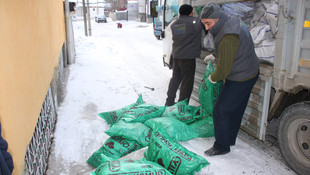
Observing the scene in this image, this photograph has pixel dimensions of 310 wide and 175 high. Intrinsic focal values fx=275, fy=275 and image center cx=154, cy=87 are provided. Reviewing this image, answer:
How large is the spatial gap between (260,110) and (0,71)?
277 centimetres

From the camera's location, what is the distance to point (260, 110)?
331cm

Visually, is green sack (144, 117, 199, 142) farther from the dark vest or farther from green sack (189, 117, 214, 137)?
the dark vest

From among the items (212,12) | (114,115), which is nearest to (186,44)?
(114,115)

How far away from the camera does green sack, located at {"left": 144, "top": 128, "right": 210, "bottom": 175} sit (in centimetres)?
265

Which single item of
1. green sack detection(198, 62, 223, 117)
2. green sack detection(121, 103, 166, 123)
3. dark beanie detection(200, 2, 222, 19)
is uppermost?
dark beanie detection(200, 2, 222, 19)

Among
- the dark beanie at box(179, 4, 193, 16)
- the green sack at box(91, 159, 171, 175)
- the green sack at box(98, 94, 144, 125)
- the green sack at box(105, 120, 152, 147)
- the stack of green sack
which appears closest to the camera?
the green sack at box(91, 159, 171, 175)

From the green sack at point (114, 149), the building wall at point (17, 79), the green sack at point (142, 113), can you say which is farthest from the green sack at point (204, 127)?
the building wall at point (17, 79)

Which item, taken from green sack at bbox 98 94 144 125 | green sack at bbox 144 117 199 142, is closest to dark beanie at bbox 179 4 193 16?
green sack at bbox 98 94 144 125

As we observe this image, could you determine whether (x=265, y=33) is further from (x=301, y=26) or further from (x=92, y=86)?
(x=92, y=86)

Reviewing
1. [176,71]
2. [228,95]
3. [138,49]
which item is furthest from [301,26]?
[138,49]

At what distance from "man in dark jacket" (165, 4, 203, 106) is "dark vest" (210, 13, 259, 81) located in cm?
165

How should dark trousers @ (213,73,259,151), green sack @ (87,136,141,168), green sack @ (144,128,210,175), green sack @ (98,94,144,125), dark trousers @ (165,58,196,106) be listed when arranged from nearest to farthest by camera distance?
green sack @ (144,128,210,175) < dark trousers @ (213,73,259,151) < green sack @ (87,136,141,168) < green sack @ (98,94,144,125) < dark trousers @ (165,58,196,106)

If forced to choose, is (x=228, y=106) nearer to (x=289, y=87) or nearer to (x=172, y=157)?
(x=289, y=87)

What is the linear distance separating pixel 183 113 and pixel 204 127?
15.9 inches
